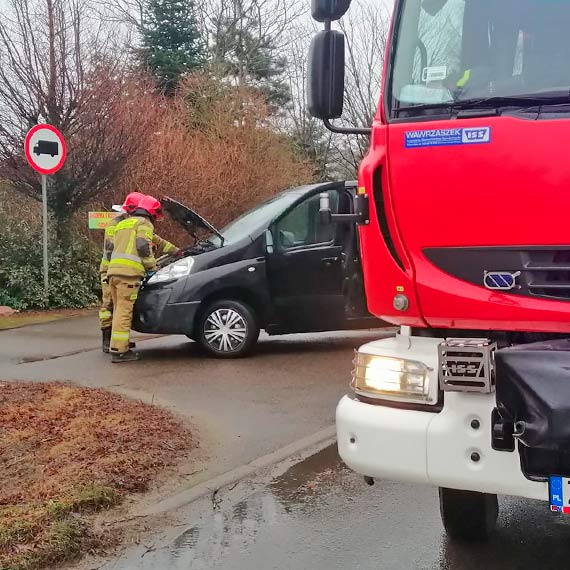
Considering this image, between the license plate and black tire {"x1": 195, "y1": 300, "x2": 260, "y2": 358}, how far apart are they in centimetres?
612

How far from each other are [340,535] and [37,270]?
31.9 feet

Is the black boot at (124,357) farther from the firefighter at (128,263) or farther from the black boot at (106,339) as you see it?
the black boot at (106,339)

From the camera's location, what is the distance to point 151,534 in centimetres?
416

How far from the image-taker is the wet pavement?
3.82m

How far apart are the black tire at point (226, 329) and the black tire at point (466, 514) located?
16.3ft

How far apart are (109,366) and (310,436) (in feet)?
11.1

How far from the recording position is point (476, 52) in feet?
11.9

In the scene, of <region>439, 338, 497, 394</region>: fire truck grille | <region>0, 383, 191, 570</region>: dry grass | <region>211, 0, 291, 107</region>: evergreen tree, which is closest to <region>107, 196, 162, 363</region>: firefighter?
<region>0, 383, 191, 570</region>: dry grass

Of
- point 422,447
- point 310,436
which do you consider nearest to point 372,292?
point 422,447

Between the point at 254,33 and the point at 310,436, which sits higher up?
the point at 254,33

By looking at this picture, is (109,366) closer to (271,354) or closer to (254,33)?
(271,354)

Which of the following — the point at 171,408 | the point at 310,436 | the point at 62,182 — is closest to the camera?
the point at 310,436

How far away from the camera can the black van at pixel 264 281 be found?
8664mm

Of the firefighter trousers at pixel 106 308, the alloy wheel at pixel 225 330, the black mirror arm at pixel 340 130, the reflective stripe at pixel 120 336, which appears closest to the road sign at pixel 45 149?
the firefighter trousers at pixel 106 308
